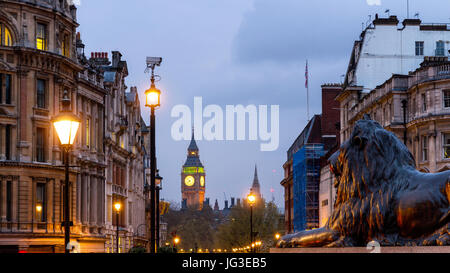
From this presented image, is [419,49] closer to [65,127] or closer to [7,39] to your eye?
[7,39]

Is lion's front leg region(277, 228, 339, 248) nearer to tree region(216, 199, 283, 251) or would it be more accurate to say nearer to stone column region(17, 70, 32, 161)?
stone column region(17, 70, 32, 161)

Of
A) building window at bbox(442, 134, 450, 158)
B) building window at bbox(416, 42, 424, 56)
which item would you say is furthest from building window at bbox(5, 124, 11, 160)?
building window at bbox(416, 42, 424, 56)

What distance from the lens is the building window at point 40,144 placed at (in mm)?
49531

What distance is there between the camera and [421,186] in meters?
12.7

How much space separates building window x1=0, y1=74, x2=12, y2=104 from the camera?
4744 centimetres

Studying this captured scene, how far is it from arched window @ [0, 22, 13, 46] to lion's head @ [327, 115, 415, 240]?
36.5 meters

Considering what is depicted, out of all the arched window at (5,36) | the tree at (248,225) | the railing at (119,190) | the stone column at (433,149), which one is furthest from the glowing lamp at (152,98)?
the tree at (248,225)

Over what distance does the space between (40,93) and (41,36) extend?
10.5 feet

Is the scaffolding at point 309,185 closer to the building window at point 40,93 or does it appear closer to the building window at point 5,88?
the building window at point 40,93

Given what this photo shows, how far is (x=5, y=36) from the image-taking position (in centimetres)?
4784

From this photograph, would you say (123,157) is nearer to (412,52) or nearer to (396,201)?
(412,52)

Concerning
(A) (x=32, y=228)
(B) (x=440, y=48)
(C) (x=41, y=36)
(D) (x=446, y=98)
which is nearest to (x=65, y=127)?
(A) (x=32, y=228)

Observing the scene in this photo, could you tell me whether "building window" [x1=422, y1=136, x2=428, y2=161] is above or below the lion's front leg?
above
